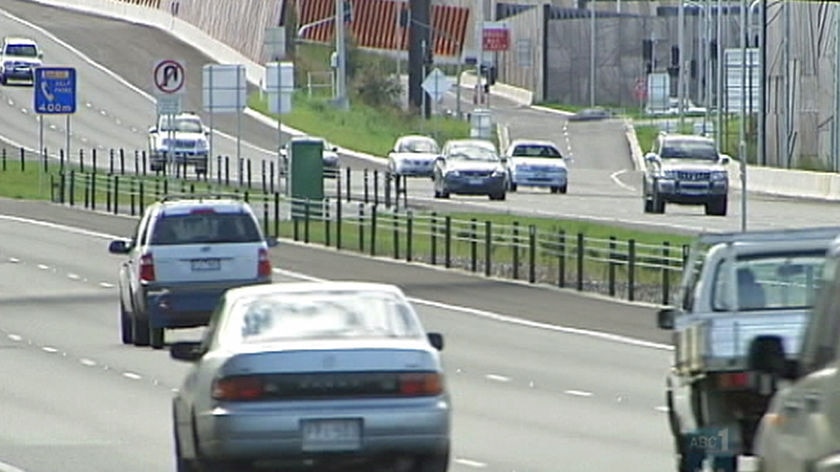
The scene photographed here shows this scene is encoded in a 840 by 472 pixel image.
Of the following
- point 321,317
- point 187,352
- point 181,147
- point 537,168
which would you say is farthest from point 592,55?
point 321,317

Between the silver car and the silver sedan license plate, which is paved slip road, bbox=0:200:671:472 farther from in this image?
the silver sedan license plate

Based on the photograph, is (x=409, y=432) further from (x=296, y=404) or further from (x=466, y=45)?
(x=466, y=45)

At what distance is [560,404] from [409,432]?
8367 millimetres

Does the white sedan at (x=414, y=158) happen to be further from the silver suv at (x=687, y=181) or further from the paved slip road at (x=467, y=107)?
the silver suv at (x=687, y=181)

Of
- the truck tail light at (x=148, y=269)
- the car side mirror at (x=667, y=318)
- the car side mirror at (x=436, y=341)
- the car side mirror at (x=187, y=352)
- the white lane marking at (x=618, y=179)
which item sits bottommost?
the white lane marking at (x=618, y=179)

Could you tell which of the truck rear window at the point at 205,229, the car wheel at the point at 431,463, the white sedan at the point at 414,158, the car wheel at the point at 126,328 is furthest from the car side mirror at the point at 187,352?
the white sedan at the point at 414,158

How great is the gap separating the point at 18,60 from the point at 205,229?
73981 mm

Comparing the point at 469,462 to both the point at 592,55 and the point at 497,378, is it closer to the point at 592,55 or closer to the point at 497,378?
the point at 497,378

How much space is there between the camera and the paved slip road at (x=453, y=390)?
19.7m

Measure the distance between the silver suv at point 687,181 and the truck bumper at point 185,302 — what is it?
30796mm

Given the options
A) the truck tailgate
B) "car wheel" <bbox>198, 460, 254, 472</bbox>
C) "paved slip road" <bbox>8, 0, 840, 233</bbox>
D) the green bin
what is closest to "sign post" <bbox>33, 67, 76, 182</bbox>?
the green bin

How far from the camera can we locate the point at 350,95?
11544 centimetres

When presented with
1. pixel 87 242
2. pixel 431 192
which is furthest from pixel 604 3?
pixel 87 242

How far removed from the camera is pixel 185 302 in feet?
96.8
